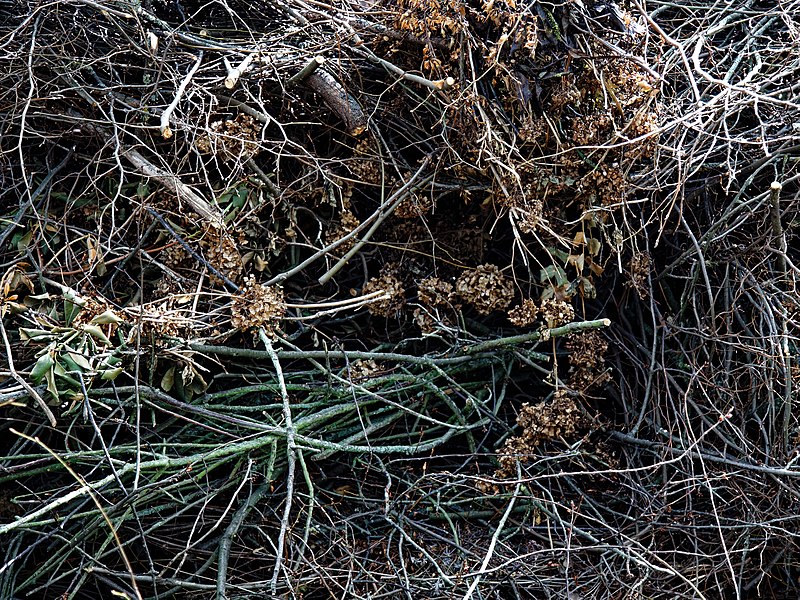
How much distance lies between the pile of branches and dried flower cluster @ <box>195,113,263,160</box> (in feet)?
0.04

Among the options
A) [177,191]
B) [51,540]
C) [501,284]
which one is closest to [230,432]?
[51,540]

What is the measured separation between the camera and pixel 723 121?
5.27 ft

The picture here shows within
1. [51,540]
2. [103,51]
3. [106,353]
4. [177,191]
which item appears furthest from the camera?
[103,51]

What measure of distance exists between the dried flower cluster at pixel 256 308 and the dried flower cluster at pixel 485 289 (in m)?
0.41

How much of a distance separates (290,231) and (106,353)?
51 cm

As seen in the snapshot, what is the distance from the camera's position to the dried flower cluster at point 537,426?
166 cm

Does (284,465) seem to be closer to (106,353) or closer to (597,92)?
(106,353)

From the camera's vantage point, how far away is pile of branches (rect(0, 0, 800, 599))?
5.10ft

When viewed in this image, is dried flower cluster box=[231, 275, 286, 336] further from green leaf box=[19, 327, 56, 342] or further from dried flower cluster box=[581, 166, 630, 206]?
dried flower cluster box=[581, 166, 630, 206]

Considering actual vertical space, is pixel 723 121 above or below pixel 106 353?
below

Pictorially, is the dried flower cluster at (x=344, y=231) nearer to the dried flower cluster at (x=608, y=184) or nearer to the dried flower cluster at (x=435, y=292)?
the dried flower cluster at (x=435, y=292)

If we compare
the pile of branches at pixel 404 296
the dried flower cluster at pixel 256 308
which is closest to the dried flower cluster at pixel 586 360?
the pile of branches at pixel 404 296

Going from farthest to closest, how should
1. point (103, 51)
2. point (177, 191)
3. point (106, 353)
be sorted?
point (103, 51) → point (177, 191) → point (106, 353)

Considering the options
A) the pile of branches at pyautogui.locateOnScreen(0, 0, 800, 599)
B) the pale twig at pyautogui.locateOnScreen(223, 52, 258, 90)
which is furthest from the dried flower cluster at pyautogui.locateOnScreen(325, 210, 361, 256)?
the pale twig at pyautogui.locateOnScreen(223, 52, 258, 90)
